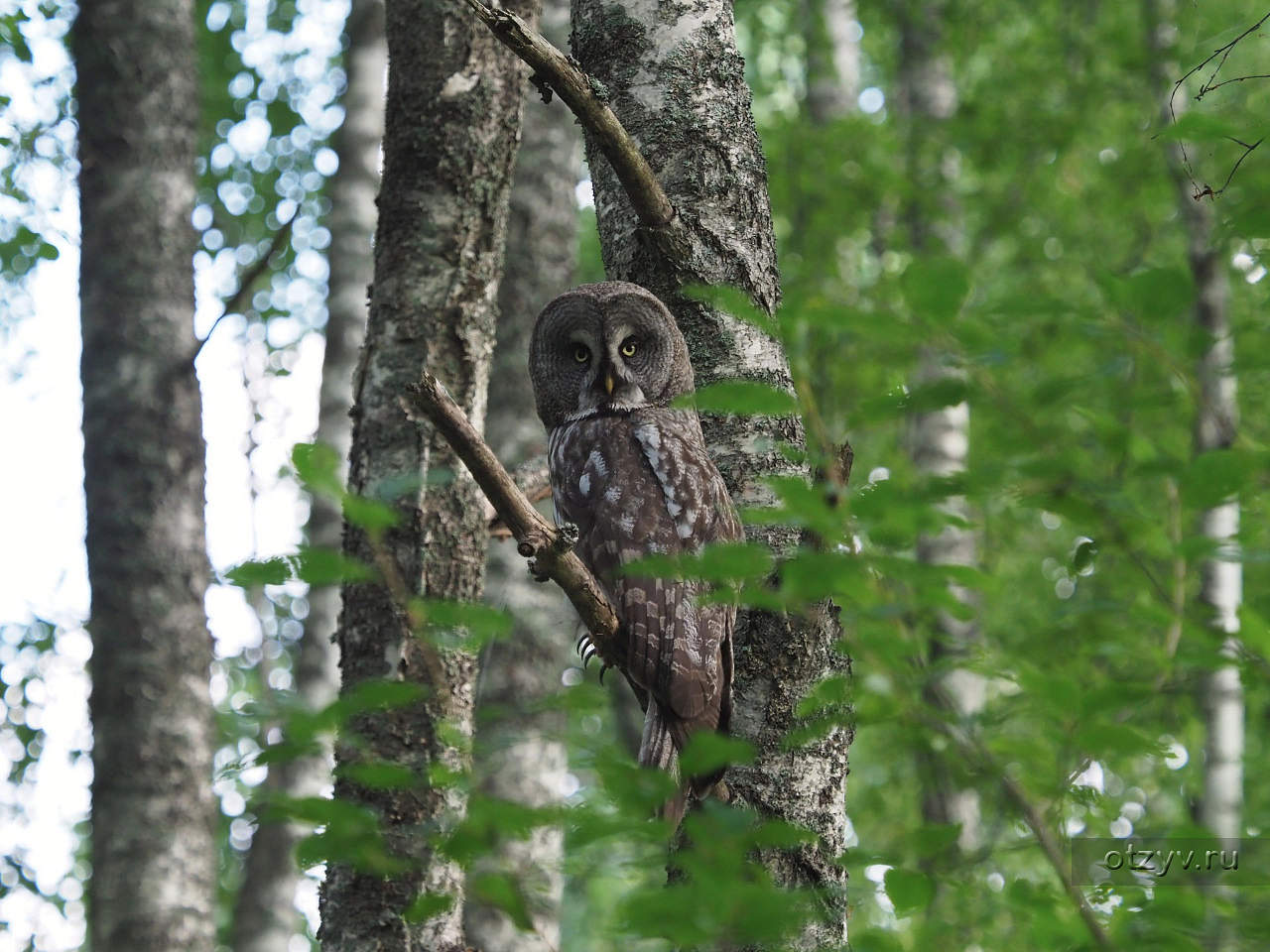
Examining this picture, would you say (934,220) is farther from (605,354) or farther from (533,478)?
(533,478)

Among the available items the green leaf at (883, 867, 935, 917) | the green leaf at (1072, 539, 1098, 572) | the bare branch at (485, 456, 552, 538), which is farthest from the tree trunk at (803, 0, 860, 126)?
the green leaf at (883, 867, 935, 917)

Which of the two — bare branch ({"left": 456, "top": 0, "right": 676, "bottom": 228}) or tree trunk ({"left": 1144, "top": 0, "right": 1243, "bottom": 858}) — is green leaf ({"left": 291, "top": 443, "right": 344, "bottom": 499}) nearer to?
bare branch ({"left": 456, "top": 0, "right": 676, "bottom": 228})

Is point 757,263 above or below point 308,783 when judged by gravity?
above

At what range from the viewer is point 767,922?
1446mm

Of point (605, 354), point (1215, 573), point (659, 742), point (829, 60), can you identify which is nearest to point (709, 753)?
point (659, 742)

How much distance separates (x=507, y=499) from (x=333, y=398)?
236 inches

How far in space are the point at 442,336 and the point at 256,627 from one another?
11420 millimetres

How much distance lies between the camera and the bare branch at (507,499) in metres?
2.38

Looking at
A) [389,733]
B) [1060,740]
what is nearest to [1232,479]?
[1060,740]

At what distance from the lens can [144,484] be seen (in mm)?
4695

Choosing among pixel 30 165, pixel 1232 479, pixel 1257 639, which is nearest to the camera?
pixel 1232 479

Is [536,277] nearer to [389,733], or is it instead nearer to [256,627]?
[389,733]

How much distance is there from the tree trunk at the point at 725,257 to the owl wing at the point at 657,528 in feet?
0.38

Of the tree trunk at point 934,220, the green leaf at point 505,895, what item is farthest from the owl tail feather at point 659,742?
the tree trunk at point 934,220
